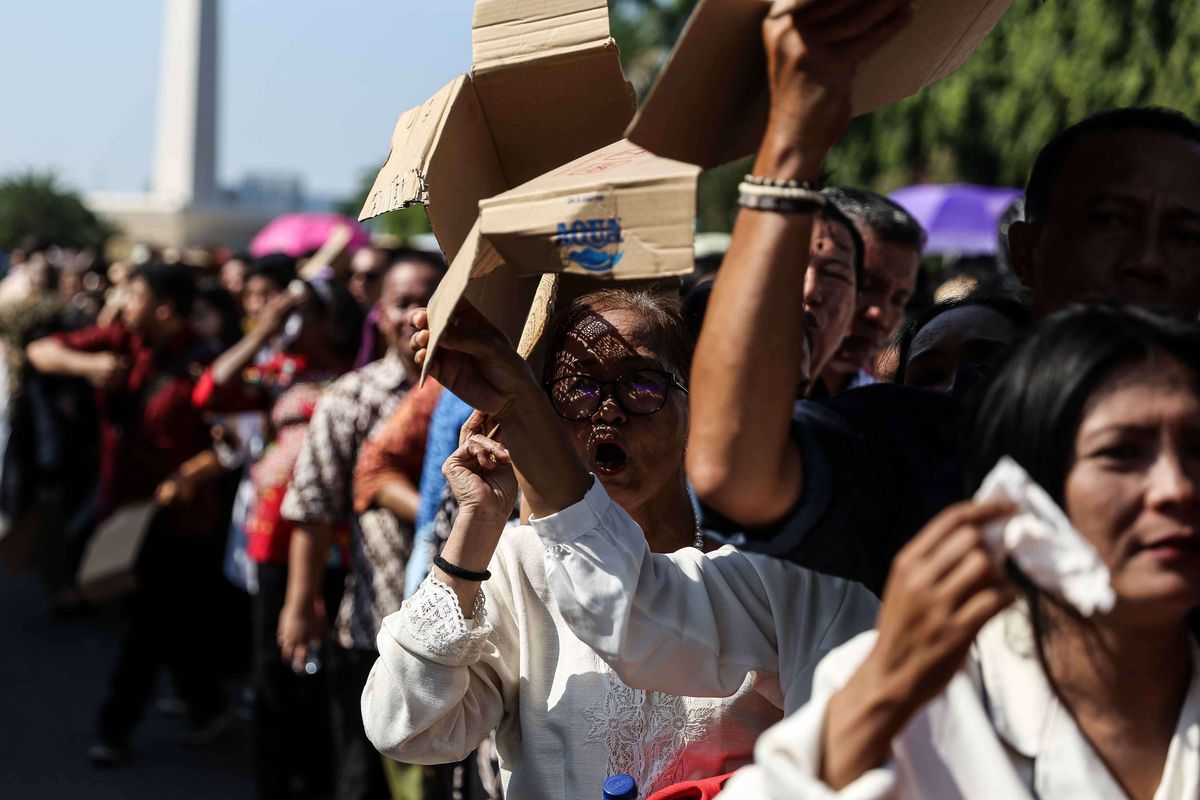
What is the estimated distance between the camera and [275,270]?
756 cm

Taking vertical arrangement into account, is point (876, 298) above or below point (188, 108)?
above

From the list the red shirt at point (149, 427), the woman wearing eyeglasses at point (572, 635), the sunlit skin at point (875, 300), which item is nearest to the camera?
the woman wearing eyeglasses at point (572, 635)

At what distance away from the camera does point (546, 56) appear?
2.02m

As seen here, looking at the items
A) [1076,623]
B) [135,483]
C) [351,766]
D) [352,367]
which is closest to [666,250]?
[1076,623]

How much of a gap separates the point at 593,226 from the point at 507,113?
1.67 feet

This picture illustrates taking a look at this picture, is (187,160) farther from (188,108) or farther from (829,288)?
(829,288)

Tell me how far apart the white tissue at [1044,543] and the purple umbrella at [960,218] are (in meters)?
10.3

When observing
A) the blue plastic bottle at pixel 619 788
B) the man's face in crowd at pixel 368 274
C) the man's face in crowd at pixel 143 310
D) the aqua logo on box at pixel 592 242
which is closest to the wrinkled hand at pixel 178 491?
the man's face in crowd at pixel 143 310

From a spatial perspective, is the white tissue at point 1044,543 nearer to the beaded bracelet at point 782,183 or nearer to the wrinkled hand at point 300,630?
the beaded bracelet at point 782,183

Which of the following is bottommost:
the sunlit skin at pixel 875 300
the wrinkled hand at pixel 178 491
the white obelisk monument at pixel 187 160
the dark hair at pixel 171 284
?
the white obelisk monument at pixel 187 160

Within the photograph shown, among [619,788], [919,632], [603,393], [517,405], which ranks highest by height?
[919,632]

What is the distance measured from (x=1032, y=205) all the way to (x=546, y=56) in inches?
31.0

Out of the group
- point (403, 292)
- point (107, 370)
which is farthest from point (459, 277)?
point (107, 370)

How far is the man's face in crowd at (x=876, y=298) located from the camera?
415cm
